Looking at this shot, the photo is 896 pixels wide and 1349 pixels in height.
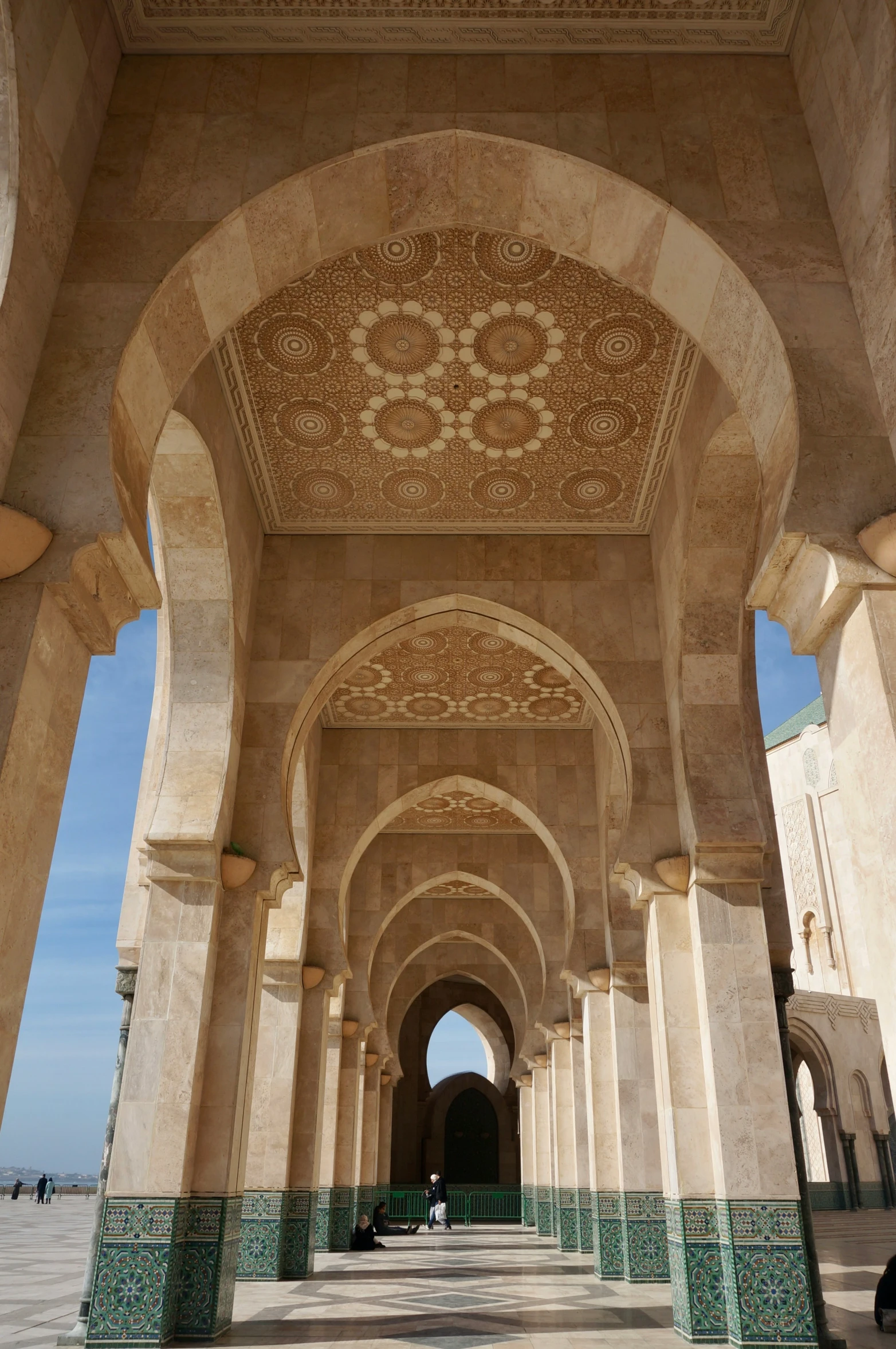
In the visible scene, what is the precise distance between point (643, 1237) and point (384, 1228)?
624 cm

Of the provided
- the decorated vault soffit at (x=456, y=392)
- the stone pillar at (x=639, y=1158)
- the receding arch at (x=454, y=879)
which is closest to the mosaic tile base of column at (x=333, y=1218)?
the receding arch at (x=454, y=879)

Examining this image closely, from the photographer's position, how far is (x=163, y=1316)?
4.98 metres

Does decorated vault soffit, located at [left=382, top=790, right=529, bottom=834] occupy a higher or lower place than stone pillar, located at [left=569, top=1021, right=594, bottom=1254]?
higher

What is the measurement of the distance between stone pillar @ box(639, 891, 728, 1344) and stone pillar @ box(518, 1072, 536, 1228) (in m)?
10.2

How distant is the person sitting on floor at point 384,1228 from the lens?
12977 millimetres

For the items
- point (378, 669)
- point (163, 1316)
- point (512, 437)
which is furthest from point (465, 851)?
point (163, 1316)

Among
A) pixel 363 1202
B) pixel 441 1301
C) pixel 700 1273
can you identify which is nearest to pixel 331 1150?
pixel 363 1202

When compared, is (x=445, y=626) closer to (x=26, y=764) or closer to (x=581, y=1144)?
(x=26, y=764)

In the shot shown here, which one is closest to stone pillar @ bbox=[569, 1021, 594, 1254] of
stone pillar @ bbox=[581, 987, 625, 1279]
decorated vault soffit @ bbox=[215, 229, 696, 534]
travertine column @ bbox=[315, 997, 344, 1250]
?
stone pillar @ bbox=[581, 987, 625, 1279]

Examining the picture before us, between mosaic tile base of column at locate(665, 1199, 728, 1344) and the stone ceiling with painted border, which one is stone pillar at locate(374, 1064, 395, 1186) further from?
the stone ceiling with painted border

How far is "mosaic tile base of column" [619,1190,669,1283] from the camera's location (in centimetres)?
795

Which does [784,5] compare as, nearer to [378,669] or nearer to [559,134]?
[559,134]

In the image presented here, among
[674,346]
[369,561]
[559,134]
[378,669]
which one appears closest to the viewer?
[559,134]

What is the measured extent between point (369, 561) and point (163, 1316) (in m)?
4.76
